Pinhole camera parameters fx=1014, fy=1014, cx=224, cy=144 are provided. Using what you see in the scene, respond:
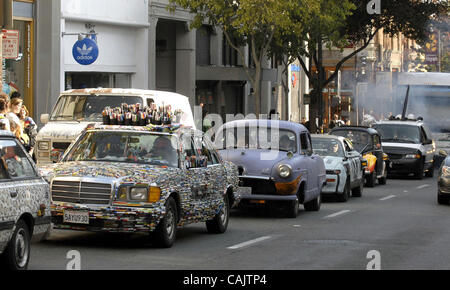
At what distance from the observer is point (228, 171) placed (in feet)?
53.5

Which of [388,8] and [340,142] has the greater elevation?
[388,8]

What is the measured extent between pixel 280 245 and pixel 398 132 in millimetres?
21459

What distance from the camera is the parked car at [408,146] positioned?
1346 inches

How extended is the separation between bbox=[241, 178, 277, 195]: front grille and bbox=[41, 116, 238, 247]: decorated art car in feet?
8.94

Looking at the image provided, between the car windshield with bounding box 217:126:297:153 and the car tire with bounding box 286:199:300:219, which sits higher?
the car windshield with bounding box 217:126:297:153

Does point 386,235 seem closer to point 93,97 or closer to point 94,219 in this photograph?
point 94,219

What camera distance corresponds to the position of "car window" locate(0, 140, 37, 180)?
1097 cm

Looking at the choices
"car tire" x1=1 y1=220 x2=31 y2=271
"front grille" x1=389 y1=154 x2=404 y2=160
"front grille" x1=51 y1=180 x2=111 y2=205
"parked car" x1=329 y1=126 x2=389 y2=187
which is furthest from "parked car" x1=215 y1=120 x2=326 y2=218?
"front grille" x1=389 y1=154 x2=404 y2=160

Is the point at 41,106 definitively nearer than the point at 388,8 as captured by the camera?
Yes

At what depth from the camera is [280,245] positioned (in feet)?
48.3

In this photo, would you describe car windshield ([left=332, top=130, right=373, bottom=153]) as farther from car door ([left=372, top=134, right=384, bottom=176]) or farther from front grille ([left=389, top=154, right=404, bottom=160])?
front grille ([left=389, top=154, right=404, bottom=160])

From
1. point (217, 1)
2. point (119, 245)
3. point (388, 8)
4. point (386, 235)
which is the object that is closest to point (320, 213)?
point (386, 235)

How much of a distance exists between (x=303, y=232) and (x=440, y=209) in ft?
20.5

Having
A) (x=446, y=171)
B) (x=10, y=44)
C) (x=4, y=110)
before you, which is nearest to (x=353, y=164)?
(x=446, y=171)
